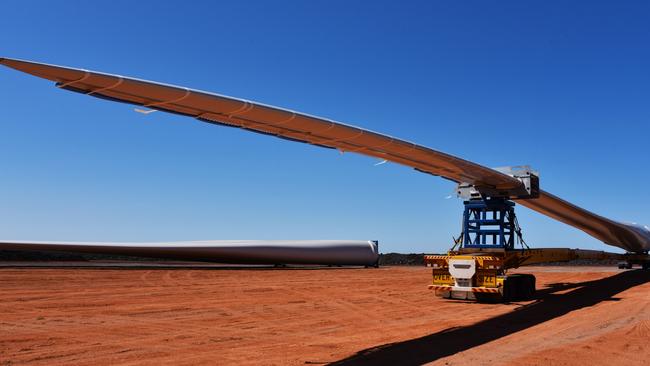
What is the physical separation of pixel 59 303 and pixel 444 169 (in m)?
16.0

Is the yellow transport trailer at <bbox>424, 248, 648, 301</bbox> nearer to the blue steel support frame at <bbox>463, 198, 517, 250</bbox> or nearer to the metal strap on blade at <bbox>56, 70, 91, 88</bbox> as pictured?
the blue steel support frame at <bbox>463, 198, 517, 250</bbox>

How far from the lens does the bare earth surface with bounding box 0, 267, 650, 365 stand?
1200 centimetres

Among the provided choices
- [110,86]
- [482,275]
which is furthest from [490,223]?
[110,86]

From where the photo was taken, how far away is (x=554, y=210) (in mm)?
39156

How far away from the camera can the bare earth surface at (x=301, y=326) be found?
1200 centimetres

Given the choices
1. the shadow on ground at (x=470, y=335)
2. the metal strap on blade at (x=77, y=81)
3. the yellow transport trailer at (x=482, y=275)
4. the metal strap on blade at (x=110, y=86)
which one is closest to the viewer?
the metal strap on blade at (x=77, y=81)

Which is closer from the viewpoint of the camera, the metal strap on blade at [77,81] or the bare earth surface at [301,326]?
the metal strap on blade at [77,81]

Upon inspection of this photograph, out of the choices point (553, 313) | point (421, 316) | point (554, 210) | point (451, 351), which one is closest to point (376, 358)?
point (451, 351)

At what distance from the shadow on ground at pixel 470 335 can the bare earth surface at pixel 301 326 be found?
37mm

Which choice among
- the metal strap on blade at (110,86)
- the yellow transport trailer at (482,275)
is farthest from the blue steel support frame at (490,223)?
the metal strap on blade at (110,86)

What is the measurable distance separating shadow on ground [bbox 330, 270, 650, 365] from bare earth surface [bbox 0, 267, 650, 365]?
0.04 metres

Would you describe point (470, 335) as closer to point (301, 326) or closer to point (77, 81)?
point (301, 326)

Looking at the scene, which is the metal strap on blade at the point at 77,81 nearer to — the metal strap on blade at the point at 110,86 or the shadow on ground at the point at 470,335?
the metal strap on blade at the point at 110,86

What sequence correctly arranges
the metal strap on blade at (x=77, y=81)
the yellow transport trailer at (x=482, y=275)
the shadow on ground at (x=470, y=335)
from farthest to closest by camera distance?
1. the yellow transport trailer at (x=482, y=275)
2. the shadow on ground at (x=470, y=335)
3. the metal strap on blade at (x=77, y=81)
